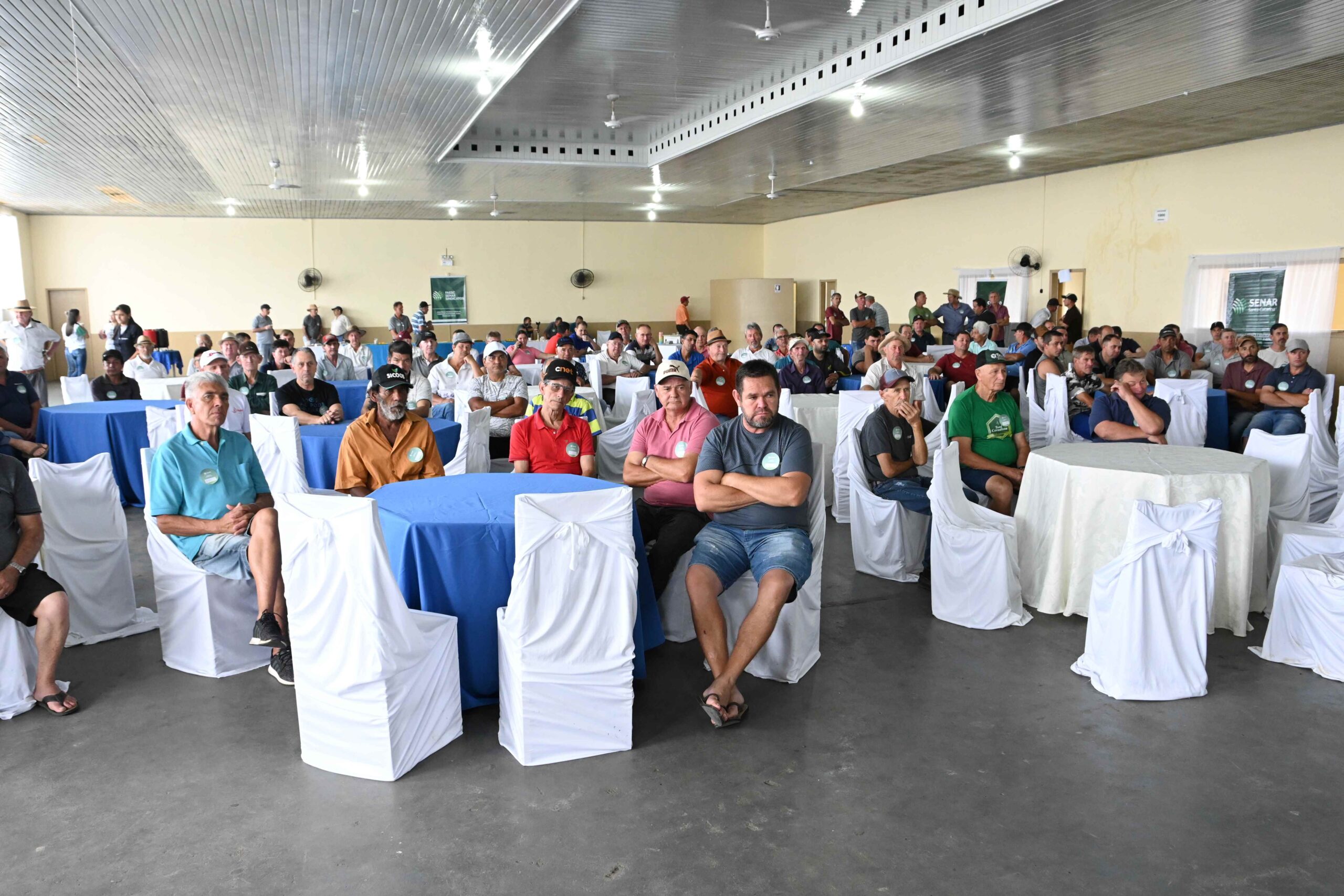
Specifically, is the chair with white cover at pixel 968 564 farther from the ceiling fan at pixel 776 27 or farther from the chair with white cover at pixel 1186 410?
the ceiling fan at pixel 776 27

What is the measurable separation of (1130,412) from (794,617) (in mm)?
3295

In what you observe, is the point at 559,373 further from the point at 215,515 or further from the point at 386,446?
the point at 215,515

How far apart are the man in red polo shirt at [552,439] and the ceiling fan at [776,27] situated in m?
3.57

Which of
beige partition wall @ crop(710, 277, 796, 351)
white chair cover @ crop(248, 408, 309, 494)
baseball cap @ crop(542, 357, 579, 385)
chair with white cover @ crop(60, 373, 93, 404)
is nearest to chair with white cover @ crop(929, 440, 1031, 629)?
baseball cap @ crop(542, 357, 579, 385)

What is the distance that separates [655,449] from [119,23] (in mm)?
4930

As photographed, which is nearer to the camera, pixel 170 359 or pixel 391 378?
pixel 391 378

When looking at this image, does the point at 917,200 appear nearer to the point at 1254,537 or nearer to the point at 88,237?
the point at 1254,537

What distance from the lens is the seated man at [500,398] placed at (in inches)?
250

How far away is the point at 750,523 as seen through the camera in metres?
3.74

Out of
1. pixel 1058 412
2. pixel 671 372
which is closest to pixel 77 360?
pixel 671 372

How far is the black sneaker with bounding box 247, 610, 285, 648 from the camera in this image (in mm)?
3600

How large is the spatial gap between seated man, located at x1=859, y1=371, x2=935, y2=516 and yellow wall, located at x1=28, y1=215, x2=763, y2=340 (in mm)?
16815

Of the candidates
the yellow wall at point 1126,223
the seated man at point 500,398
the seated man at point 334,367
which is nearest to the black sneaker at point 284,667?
the seated man at point 500,398

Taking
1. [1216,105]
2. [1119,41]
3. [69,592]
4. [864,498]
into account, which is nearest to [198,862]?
[69,592]
